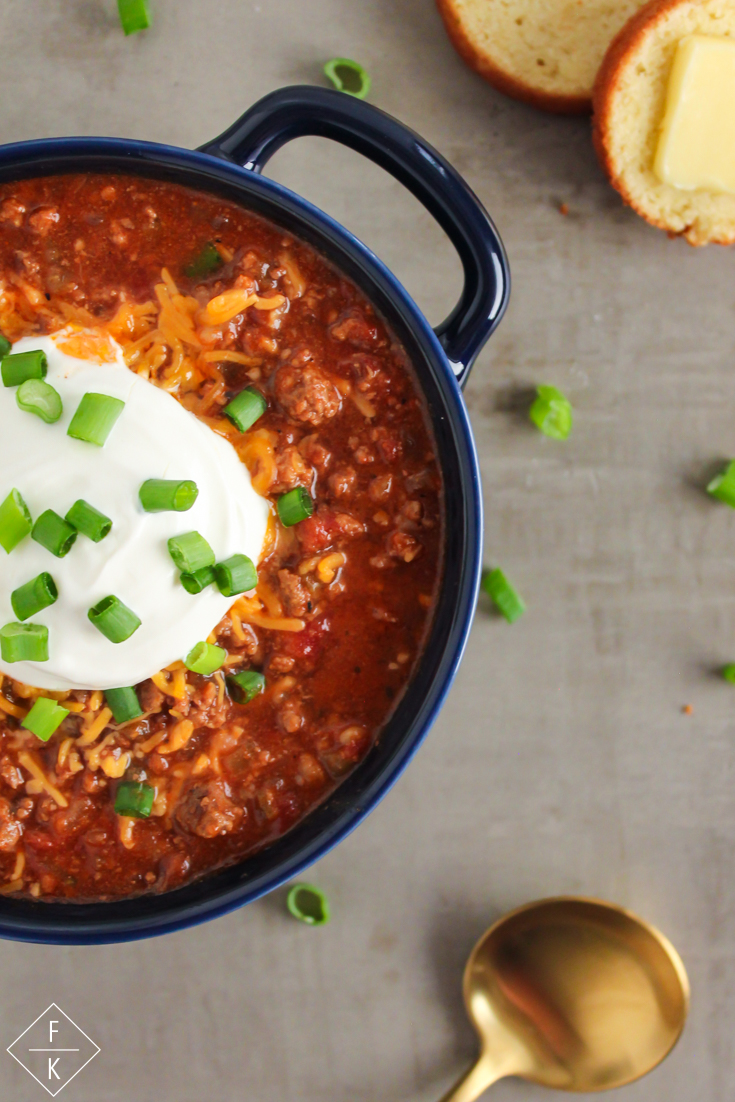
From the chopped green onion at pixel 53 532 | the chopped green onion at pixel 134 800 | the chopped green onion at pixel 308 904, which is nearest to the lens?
the chopped green onion at pixel 53 532

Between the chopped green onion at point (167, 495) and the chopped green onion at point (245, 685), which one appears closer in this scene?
the chopped green onion at point (167, 495)

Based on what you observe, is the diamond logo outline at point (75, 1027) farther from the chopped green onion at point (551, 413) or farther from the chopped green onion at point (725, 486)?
the chopped green onion at point (725, 486)

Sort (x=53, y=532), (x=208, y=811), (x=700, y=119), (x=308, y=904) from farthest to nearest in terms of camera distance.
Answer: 1. (x=308, y=904)
2. (x=700, y=119)
3. (x=208, y=811)
4. (x=53, y=532)

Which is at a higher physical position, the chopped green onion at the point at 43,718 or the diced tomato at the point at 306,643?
the diced tomato at the point at 306,643

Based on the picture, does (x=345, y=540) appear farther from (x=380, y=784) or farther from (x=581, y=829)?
(x=581, y=829)

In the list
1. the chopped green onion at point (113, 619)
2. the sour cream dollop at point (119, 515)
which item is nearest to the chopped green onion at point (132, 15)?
the sour cream dollop at point (119, 515)

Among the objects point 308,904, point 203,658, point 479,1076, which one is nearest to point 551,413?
point 203,658

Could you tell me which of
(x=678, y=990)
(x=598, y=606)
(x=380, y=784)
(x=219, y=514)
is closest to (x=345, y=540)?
(x=219, y=514)

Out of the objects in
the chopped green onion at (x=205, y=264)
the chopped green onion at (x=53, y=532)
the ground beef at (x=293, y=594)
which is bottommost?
the ground beef at (x=293, y=594)

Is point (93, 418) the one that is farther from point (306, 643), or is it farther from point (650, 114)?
point (650, 114)
